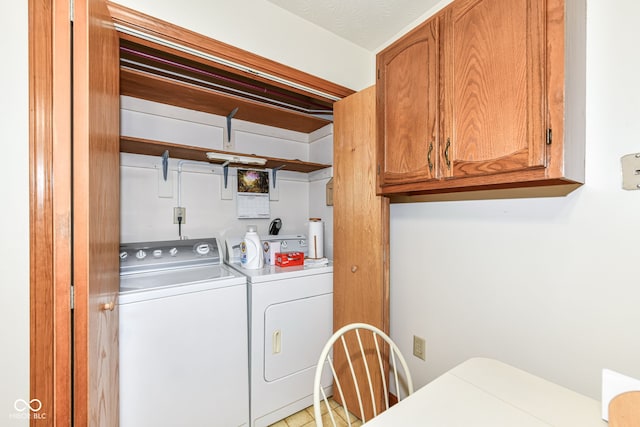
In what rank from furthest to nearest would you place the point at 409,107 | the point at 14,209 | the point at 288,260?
the point at 288,260 < the point at 409,107 < the point at 14,209

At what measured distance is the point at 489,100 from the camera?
3.53 ft

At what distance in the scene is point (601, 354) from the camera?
3.40 feet

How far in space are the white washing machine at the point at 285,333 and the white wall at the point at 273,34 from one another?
4.55 feet

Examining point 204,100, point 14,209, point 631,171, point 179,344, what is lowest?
point 179,344

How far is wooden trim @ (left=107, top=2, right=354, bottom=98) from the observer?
126cm

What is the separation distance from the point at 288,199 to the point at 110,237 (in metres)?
1.51

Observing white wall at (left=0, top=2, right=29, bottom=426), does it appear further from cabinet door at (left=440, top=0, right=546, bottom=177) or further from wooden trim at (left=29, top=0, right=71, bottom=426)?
cabinet door at (left=440, top=0, right=546, bottom=177)

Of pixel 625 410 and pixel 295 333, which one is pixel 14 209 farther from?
pixel 625 410

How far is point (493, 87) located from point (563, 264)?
80 cm

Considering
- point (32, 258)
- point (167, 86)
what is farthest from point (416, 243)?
point (167, 86)

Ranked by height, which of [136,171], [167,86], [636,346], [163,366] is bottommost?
[163,366]

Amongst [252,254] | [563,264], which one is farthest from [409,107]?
[252,254]

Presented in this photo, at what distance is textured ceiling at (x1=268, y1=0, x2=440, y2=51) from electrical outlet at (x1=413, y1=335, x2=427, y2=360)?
208cm

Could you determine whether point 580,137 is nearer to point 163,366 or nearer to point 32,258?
point 32,258
